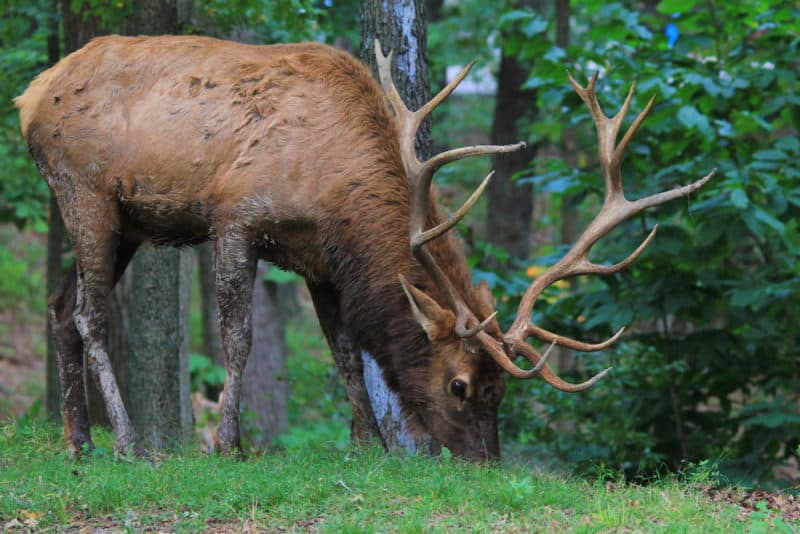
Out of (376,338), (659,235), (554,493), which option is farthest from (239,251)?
(659,235)

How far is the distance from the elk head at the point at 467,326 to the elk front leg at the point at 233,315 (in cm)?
104

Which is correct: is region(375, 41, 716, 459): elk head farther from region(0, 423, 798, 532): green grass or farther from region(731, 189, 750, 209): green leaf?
region(731, 189, 750, 209): green leaf

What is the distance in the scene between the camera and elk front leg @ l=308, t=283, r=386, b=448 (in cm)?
723

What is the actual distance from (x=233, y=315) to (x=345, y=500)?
1.92 metres

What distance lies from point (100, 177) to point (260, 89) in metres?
1.24

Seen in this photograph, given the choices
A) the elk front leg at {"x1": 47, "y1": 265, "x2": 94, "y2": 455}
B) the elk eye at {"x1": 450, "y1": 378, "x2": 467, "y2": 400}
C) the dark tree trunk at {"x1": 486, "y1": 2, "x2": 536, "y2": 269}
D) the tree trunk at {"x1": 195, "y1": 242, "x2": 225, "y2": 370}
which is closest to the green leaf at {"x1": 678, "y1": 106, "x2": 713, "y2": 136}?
the elk eye at {"x1": 450, "y1": 378, "x2": 467, "y2": 400}

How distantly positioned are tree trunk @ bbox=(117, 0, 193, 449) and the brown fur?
3.75 feet

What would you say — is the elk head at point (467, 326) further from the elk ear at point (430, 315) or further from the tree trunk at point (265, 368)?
the tree trunk at point (265, 368)

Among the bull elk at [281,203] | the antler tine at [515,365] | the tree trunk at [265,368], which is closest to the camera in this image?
the antler tine at [515,365]

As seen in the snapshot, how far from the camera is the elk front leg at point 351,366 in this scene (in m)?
7.23

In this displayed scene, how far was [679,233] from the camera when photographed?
8.93 m

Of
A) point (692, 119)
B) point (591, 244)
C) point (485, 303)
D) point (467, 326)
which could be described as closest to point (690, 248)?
point (692, 119)

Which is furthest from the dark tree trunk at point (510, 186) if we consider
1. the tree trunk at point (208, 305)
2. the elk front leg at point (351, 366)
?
the elk front leg at point (351, 366)

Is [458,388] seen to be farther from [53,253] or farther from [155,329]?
[53,253]
